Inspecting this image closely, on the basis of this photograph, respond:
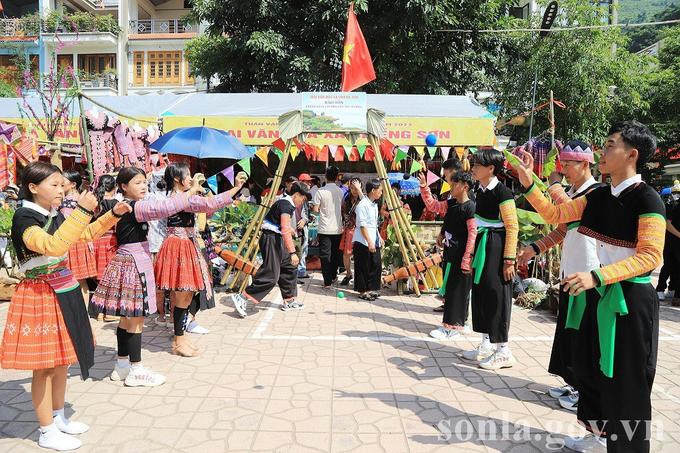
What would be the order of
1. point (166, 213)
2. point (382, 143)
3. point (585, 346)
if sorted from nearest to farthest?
1. point (585, 346)
2. point (166, 213)
3. point (382, 143)

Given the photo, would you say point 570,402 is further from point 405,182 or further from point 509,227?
point 405,182

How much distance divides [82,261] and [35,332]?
9.47ft

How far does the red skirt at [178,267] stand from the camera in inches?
162

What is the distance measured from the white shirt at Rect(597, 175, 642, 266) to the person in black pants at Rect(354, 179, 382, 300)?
4089 mm

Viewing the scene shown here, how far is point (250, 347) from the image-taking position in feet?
15.1

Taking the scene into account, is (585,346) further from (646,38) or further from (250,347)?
(646,38)

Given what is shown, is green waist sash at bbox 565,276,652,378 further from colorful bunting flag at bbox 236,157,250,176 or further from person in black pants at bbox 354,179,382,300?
colorful bunting flag at bbox 236,157,250,176

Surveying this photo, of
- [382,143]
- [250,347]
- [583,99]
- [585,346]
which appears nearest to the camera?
[585,346]

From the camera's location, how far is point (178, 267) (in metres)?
4.14

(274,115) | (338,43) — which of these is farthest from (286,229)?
(338,43)

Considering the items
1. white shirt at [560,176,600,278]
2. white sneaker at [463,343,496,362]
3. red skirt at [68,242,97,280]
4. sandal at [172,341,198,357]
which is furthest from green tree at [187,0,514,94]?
white shirt at [560,176,600,278]

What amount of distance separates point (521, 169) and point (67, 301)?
2815mm

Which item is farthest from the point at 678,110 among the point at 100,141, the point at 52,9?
the point at 52,9

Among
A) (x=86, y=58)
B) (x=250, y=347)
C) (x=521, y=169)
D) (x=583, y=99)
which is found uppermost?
(x=86, y=58)
